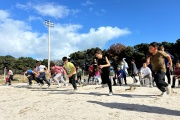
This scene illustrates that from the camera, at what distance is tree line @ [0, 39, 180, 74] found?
195 feet

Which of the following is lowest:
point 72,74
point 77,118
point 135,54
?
A: point 77,118

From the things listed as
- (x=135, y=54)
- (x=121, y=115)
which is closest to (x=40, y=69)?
(x=121, y=115)

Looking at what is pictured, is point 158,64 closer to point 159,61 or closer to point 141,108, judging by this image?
point 159,61

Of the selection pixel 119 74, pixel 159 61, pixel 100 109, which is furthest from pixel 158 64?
pixel 119 74

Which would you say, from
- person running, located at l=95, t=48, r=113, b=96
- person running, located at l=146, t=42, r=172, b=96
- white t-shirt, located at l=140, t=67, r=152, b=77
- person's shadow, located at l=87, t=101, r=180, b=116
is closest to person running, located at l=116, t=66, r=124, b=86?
white t-shirt, located at l=140, t=67, r=152, b=77

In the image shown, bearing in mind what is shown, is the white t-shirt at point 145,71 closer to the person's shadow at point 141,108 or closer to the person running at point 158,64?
the person running at point 158,64

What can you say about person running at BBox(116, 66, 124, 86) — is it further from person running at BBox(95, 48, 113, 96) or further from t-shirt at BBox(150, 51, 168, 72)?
t-shirt at BBox(150, 51, 168, 72)

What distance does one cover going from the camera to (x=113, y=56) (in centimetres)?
7194

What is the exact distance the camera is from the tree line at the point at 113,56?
59562mm

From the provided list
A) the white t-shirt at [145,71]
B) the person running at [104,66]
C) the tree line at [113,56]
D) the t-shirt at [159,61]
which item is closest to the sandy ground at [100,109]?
the t-shirt at [159,61]

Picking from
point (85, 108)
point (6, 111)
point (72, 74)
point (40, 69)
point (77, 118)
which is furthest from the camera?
point (40, 69)

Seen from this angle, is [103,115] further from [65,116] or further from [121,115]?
[65,116]

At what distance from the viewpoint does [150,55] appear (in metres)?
9.39

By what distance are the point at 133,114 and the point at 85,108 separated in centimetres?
154
